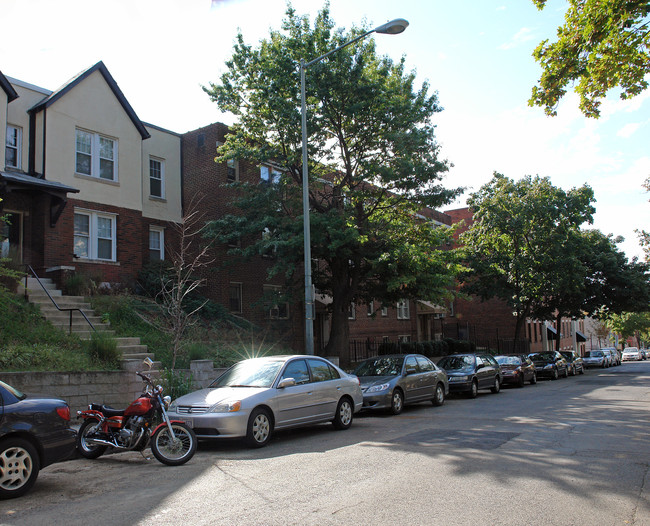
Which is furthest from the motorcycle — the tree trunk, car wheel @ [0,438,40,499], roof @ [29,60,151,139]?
roof @ [29,60,151,139]

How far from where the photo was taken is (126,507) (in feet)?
18.8

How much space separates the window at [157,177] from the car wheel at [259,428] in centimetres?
1640

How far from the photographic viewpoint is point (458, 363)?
19125mm

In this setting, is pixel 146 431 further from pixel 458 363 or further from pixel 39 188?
pixel 458 363

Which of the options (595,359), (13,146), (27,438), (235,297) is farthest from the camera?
(595,359)

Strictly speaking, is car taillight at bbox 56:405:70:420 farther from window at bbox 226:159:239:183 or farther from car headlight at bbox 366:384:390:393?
window at bbox 226:159:239:183

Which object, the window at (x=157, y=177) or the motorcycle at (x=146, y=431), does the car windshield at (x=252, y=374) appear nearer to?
the motorcycle at (x=146, y=431)

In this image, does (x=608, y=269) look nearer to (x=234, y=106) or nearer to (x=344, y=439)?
(x=234, y=106)

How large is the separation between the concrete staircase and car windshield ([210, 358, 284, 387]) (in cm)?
329

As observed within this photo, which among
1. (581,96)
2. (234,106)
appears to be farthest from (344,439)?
(234,106)

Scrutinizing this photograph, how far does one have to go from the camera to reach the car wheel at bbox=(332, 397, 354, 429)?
10.9 meters

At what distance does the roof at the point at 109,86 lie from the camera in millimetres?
18641

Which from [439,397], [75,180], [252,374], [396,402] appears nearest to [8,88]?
[75,180]

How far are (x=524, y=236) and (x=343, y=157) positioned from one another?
1649cm
